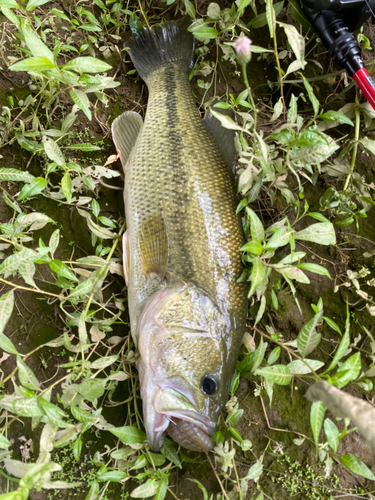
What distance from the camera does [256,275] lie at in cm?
181

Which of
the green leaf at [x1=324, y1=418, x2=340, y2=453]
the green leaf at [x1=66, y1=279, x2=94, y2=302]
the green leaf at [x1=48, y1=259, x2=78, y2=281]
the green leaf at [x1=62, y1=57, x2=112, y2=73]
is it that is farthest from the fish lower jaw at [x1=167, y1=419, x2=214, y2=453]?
the green leaf at [x1=62, y1=57, x2=112, y2=73]

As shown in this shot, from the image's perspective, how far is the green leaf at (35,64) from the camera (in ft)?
5.45

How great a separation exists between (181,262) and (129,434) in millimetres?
971

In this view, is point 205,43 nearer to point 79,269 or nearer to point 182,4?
point 182,4

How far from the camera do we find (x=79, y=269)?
220 cm

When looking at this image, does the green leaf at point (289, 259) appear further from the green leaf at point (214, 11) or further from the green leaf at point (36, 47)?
the green leaf at point (214, 11)

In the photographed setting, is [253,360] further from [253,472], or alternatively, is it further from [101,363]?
[101,363]

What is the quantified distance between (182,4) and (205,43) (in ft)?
1.07

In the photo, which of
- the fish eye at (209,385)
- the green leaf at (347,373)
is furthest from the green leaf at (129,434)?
Answer: the green leaf at (347,373)

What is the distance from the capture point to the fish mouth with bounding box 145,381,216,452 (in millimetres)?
1933

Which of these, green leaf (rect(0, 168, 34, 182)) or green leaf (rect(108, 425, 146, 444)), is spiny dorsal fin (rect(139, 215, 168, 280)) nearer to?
green leaf (rect(0, 168, 34, 182))

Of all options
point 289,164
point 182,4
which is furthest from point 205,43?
point 289,164

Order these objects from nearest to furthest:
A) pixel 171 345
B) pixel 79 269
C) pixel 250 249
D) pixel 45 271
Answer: pixel 250 249 < pixel 171 345 < pixel 79 269 < pixel 45 271

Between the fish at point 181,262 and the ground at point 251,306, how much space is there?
224 millimetres
